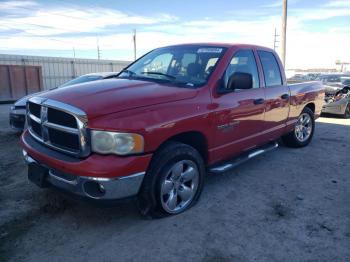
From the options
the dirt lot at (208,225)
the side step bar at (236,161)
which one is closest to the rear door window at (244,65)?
the side step bar at (236,161)

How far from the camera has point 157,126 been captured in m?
3.09

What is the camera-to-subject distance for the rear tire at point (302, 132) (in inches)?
247

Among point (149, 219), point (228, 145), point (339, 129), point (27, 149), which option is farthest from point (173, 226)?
point (339, 129)

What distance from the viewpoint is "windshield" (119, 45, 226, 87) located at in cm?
392

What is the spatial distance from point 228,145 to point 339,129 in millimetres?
5836

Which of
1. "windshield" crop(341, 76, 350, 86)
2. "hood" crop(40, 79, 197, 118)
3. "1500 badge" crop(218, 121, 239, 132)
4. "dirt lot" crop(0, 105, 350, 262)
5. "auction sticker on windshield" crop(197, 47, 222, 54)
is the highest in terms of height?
"auction sticker on windshield" crop(197, 47, 222, 54)

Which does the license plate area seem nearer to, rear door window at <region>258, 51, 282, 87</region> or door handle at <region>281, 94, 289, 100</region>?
rear door window at <region>258, 51, 282, 87</region>

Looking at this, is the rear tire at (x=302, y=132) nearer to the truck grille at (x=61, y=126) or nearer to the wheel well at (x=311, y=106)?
the wheel well at (x=311, y=106)

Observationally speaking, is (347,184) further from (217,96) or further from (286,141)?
(217,96)

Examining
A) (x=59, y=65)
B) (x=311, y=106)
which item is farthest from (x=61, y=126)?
(x=59, y=65)

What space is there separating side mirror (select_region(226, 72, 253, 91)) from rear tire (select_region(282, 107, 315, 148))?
271cm

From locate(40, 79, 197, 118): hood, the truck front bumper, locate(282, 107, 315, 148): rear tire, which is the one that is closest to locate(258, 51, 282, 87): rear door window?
locate(282, 107, 315, 148): rear tire

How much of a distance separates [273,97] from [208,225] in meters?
2.43

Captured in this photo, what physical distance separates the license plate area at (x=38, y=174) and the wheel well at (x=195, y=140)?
1.35 m
